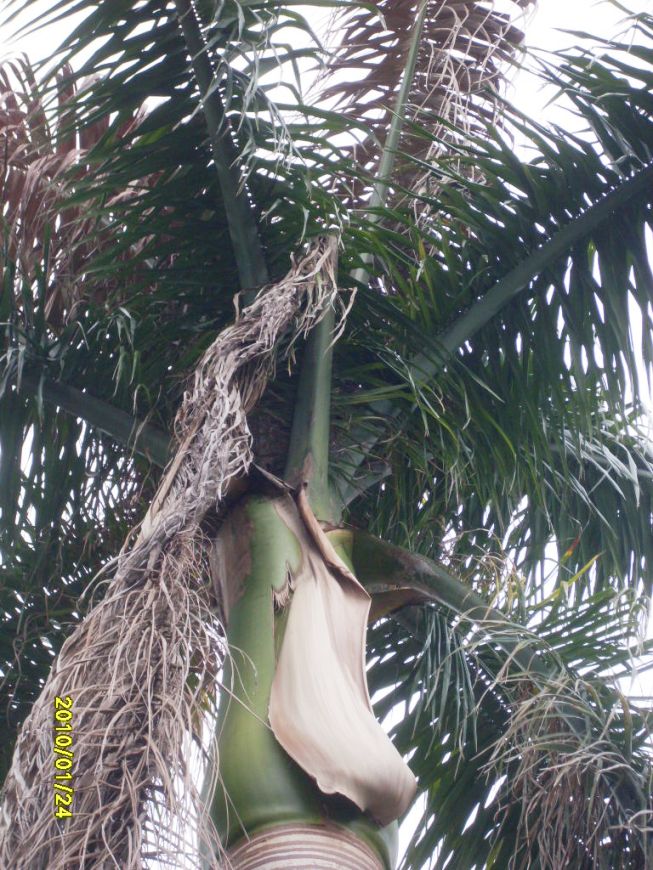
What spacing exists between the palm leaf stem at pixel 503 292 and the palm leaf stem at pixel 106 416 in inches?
17.3

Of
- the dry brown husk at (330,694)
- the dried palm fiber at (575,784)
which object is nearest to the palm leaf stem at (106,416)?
the dry brown husk at (330,694)

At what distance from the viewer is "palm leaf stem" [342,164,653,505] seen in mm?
2357

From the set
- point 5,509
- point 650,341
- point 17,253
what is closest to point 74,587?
point 5,509

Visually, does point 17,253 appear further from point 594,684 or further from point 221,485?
point 594,684

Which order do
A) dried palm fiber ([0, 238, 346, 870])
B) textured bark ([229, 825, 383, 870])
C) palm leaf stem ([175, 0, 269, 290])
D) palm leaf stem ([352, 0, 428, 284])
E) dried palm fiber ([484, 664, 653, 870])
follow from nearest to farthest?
dried palm fiber ([0, 238, 346, 870]) < textured bark ([229, 825, 383, 870]) < dried palm fiber ([484, 664, 653, 870]) < palm leaf stem ([175, 0, 269, 290]) < palm leaf stem ([352, 0, 428, 284])

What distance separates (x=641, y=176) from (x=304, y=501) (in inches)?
41.0

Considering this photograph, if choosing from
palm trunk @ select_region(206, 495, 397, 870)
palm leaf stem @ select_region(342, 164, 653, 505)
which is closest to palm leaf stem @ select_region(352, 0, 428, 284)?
palm leaf stem @ select_region(342, 164, 653, 505)

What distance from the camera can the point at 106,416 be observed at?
97.0 inches

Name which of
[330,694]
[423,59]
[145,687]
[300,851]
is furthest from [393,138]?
[300,851]

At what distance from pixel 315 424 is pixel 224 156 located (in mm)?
601

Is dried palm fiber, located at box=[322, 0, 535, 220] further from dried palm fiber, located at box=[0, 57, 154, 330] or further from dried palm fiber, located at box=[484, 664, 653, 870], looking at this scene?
dried palm fiber, located at box=[484, 664, 653, 870]

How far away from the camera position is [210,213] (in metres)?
2.40

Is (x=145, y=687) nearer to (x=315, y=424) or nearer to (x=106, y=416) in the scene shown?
(x=315, y=424)
